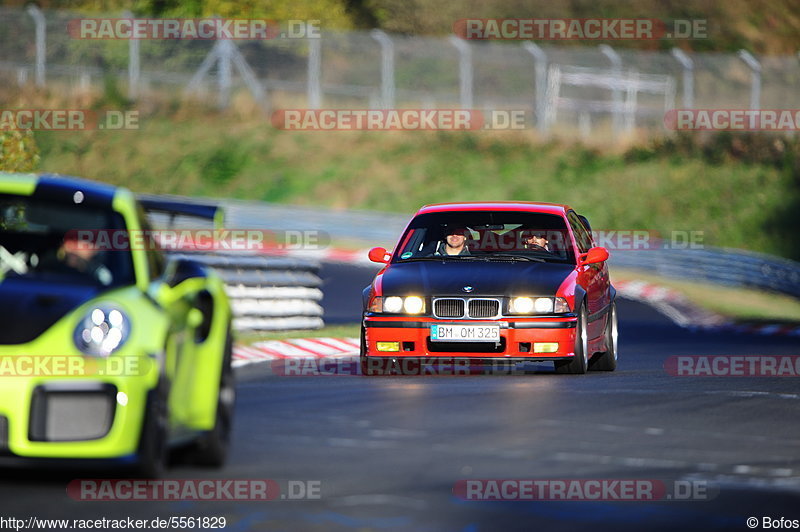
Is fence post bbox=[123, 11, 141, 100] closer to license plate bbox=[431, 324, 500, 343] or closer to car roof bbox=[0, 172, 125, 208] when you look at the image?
license plate bbox=[431, 324, 500, 343]

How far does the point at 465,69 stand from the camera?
151 feet

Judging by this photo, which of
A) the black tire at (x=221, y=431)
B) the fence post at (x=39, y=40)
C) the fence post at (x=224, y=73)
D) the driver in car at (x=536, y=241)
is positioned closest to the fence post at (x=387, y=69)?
the fence post at (x=224, y=73)

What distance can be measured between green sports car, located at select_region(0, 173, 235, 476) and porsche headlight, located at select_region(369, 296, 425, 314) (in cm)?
549

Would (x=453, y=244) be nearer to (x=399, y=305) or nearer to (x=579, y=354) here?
(x=399, y=305)

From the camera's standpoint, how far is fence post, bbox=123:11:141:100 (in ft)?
161

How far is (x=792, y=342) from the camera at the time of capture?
21.9 m

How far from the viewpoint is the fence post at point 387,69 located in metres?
45.3

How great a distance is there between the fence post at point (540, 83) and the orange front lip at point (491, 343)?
29.8m

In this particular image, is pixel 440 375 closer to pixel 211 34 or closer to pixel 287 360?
pixel 287 360

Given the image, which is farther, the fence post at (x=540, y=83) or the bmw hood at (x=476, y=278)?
the fence post at (x=540, y=83)

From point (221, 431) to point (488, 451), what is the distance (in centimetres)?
159

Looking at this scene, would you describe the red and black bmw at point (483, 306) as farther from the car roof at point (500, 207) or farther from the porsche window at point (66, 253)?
the porsche window at point (66, 253)

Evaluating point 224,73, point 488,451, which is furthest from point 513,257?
point 224,73

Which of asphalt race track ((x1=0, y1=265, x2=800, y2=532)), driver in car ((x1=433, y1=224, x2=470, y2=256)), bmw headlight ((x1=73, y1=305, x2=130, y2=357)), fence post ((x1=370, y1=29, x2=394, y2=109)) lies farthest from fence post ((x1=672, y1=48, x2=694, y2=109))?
bmw headlight ((x1=73, y1=305, x2=130, y2=357))
